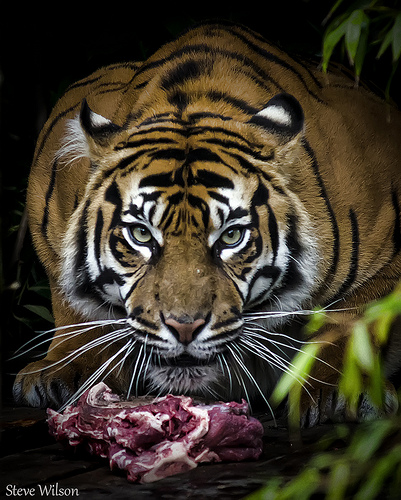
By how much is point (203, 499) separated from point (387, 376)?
1.29m

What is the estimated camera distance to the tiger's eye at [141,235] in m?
2.60

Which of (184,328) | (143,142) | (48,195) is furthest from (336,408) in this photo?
(48,195)

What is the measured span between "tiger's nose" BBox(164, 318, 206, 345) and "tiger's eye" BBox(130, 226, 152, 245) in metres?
0.34

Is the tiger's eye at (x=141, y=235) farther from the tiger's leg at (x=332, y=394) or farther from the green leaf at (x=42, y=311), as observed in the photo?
the green leaf at (x=42, y=311)

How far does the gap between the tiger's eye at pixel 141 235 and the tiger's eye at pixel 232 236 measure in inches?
9.5

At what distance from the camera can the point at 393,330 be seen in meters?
2.94

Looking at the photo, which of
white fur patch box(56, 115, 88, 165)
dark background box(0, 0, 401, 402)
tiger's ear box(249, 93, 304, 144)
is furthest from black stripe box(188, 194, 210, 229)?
dark background box(0, 0, 401, 402)

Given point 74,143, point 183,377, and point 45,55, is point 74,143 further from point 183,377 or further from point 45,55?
point 45,55

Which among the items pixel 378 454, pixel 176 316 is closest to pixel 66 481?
pixel 176 316

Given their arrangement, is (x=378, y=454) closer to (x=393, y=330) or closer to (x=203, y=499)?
(x=203, y=499)

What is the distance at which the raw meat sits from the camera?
212 cm

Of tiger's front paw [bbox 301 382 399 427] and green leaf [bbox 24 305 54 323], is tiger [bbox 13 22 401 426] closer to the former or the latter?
tiger's front paw [bbox 301 382 399 427]

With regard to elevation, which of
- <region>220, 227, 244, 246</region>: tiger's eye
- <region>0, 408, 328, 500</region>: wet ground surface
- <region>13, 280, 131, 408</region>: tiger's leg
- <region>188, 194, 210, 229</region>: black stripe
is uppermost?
<region>188, 194, 210, 229</region>: black stripe

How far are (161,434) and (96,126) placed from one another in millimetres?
1145
